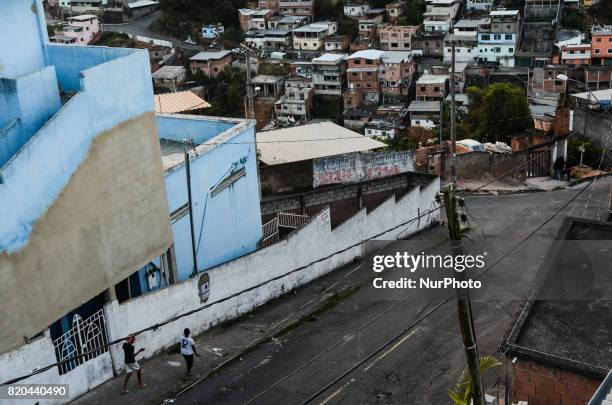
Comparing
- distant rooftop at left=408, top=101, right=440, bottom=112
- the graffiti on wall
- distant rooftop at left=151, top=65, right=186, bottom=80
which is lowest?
distant rooftop at left=408, top=101, right=440, bottom=112

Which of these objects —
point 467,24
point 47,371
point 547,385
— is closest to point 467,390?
point 547,385

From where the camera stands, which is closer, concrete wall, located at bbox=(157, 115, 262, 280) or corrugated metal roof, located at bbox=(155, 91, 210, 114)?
concrete wall, located at bbox=(157, 115, 262, 280)

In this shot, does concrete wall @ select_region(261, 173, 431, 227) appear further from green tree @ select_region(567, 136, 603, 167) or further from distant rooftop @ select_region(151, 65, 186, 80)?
distant rooftop @ select_region(151, 65, 186, 80)

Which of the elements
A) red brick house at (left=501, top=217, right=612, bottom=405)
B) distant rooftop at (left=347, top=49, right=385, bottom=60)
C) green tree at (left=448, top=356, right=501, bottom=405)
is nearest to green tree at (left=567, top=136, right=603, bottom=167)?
red brick house at (left=501, top=217, right=612, bottom=405)

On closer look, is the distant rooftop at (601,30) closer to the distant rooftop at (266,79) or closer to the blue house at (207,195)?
the distant rooftop at (266,79)

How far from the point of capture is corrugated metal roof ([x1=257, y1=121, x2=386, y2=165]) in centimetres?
2178

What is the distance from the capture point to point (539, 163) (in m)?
25.8

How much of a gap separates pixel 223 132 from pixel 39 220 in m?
5.78

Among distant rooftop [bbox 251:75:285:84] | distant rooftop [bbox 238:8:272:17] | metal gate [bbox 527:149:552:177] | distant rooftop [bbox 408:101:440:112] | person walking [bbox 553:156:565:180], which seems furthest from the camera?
distant rooftop [bbox 238:8:272:17]

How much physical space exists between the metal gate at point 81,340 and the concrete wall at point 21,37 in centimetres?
371

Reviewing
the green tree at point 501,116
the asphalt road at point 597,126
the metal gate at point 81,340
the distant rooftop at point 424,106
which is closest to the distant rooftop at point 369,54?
the distant rooftop at point 424,106

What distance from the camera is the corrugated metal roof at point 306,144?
71.5ft

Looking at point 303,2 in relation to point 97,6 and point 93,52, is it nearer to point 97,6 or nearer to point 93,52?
point 97,6

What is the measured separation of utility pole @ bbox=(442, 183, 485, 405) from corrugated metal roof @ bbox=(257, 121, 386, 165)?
549 inches
